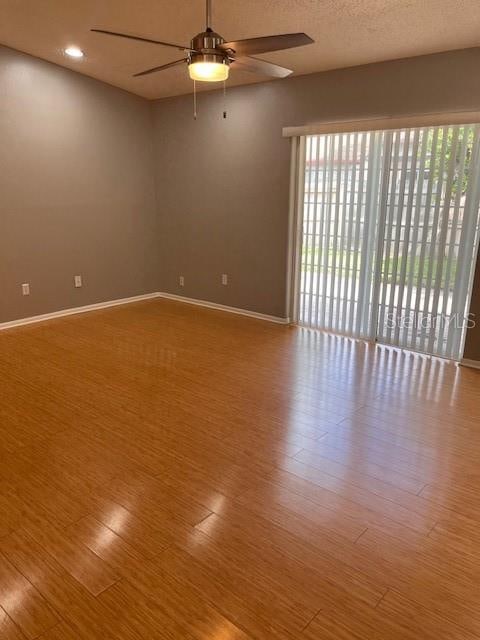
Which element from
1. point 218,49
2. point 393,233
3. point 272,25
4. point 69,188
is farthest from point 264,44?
point 69,188

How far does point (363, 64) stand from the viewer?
12.5 ft

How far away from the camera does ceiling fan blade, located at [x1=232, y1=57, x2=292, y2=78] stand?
241 centimetres

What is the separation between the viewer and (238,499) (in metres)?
2.07

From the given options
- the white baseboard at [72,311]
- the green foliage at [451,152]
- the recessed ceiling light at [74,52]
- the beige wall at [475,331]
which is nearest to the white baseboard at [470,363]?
the beige wall at [475,331]

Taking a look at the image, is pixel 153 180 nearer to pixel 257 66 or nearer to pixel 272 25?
pixel 272 25

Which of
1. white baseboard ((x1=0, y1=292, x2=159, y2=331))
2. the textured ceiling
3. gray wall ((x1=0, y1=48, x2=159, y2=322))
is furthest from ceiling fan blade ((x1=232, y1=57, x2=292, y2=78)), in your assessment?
white baseboard ((x1=0, y1=292, x2=159, y2=331))

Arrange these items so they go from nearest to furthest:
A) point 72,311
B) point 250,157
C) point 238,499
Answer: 1. point 238,499
2. point 250,157
3. point 72,311

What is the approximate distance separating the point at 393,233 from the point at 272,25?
1929 millimetres

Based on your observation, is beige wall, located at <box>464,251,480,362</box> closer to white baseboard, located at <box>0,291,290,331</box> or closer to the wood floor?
the wood floor

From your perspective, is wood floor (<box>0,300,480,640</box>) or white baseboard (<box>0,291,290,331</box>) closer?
wood floor (<box>0,300,480,640</box>)

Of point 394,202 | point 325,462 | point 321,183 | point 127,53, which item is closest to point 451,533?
point 325,462

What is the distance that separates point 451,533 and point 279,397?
1.45 metres

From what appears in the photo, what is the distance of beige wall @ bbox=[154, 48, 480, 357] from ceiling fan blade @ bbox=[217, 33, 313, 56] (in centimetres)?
192

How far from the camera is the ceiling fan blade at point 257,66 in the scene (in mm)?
2412
